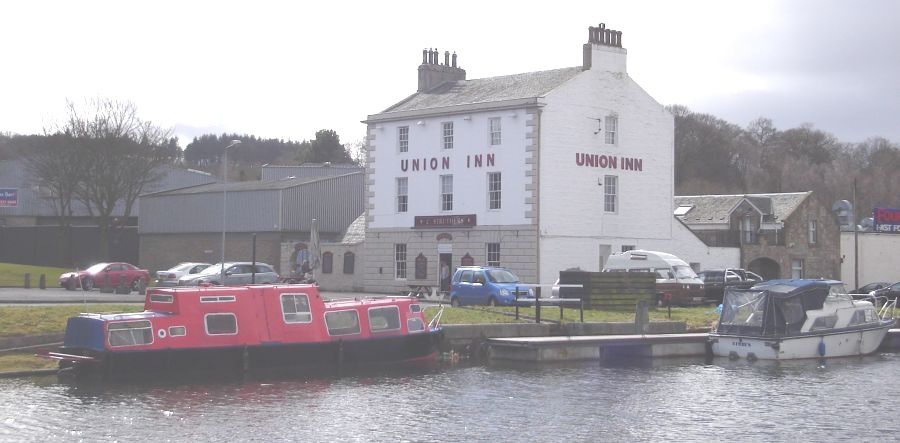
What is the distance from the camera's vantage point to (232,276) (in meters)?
52.9

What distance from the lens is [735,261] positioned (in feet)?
211

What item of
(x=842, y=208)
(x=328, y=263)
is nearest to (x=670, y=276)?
(x=328, y=263)

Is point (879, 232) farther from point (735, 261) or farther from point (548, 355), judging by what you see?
point (548, 355)

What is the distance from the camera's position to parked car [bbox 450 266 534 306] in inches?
1753

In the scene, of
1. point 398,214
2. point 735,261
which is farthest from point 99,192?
point 735,261

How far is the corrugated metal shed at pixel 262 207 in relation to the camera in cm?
6869

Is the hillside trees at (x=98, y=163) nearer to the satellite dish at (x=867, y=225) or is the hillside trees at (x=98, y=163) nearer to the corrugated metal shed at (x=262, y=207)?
the corrugated metal shed at (x=262, y=207)

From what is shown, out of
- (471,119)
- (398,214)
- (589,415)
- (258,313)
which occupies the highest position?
(471,119)

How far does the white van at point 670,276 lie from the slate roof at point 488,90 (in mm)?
9475

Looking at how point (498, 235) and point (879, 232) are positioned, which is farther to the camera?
point (879, 232)

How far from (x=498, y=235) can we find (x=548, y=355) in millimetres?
20595

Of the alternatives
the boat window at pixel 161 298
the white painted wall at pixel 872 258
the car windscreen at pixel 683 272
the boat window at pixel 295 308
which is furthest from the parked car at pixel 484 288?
the white painted wall at pixel 872 258

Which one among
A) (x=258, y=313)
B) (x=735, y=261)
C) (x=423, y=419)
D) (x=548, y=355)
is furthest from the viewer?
(x=735, y=261)

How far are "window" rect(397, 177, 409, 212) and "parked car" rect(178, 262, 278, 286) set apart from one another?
850 cm
